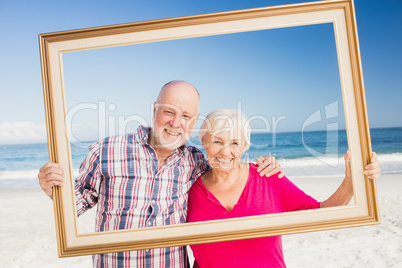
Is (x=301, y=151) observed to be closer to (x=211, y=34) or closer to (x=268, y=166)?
(x=268, y=166)

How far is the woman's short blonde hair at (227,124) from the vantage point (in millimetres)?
1788

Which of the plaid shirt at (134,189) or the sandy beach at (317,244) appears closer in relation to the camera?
the plaid shirt at (134,189)

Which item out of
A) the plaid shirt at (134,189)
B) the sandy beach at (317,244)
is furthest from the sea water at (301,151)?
the sandy beach at (317,244)

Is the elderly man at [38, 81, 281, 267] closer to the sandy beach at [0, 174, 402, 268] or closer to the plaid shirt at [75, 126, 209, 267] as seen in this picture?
the plaid shirt at [75, 126, 209, 267]

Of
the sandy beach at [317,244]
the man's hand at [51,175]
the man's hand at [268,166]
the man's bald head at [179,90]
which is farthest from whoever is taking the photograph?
the sandy beach at [317,244]

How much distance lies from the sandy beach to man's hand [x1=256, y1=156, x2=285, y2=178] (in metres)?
2.51

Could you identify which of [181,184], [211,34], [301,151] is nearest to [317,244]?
[301,151]

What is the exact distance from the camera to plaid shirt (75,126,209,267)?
178 cm

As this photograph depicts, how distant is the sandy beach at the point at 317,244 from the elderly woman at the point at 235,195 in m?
2.33

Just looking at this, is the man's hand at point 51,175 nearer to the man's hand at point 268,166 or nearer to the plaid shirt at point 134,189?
the plaid shirt at point 134,189

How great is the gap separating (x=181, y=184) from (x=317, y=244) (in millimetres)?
3237

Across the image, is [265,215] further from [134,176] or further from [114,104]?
[114,104]

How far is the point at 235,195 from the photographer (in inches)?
75.1

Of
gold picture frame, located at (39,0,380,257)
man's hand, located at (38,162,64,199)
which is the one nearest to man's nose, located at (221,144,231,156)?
gold picture frame, located at (39,0,380,257)
